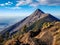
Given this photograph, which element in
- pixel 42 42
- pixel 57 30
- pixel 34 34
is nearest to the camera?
pixel 42 42

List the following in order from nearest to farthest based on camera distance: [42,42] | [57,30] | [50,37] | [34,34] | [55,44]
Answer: [55,44] → [42,42] → [50,37] → [57,30] → [34,34]

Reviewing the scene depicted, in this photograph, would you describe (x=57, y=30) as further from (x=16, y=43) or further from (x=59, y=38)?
(x=16, y=43)

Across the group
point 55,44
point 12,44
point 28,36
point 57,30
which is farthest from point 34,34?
point 55,44

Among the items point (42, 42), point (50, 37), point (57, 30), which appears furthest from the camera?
point (57, 30)

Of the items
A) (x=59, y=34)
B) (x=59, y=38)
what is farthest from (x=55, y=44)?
(x=59, y=34)

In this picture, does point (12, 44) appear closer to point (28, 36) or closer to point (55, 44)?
point (28, 36)

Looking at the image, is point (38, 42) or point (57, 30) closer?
point (38, 42)

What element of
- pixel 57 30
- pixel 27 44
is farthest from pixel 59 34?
pixel 27 44

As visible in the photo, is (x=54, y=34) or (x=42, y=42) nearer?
(x=42, y=42)
